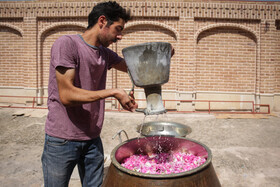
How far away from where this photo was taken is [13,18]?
7980 mm

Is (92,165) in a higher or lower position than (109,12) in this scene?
lower

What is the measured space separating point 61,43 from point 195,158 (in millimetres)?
1631

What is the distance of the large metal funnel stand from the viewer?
145 cm

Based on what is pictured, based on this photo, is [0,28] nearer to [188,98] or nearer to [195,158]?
[188,98]

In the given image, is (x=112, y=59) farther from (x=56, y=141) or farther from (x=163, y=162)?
(x=163, y=162)

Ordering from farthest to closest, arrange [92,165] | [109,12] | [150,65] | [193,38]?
1. [193,38]
2. [92,165]
3. [109,12]
4. [150,65]

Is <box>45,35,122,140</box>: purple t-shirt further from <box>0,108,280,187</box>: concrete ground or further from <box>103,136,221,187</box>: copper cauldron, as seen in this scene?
<box>0,108,280,187</box>: concrete ground

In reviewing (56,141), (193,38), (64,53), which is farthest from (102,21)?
(193,38)

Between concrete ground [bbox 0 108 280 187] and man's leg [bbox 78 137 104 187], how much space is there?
0.94 metres

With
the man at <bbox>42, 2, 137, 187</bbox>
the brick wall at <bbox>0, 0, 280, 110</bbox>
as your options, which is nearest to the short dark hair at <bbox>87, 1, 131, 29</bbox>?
the man at <bbox>42, 2, 137, 187</bbox>

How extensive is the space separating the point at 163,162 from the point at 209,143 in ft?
10.2

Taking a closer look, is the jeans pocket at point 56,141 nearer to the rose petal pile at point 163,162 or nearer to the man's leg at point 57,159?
the man's leg at point 57,159

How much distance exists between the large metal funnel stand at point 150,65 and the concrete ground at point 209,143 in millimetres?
1004

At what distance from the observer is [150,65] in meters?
1.47
